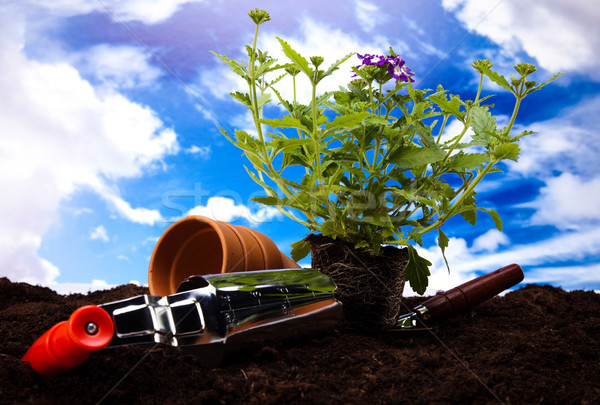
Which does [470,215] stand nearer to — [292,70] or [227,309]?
[292,70]

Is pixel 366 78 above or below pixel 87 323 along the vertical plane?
above

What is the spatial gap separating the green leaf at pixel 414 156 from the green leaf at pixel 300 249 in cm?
53

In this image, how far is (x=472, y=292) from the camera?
85.5 inches

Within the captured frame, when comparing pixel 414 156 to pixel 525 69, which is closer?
pixel 525 69

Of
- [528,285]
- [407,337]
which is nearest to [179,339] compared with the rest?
[407,337]

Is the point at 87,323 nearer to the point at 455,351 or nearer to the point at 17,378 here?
the point at 17,378

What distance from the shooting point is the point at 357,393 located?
4.00 ft

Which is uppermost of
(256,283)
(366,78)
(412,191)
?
(366,78)

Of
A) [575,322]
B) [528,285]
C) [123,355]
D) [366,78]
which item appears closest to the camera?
[123,355]

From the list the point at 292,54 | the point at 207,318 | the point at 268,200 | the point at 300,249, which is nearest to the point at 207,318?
→ the point at 207,318

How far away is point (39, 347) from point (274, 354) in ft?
2.10

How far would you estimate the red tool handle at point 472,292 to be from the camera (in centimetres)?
210

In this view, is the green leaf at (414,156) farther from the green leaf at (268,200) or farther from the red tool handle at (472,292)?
the red tool handle at (472,292)

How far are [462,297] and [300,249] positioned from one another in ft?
2.50
